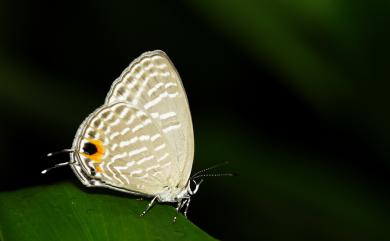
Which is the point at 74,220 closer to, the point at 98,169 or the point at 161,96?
the point at 98,169

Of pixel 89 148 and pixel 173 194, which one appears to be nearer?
pixel 89 148

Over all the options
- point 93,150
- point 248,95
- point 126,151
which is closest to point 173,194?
point 126,151

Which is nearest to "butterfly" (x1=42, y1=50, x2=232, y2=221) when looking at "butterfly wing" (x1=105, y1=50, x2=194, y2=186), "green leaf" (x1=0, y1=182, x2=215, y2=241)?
"butterfly wing" (x1=105, y1=50, x2=194, y2=186)

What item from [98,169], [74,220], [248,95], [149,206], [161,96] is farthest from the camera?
[248,95]

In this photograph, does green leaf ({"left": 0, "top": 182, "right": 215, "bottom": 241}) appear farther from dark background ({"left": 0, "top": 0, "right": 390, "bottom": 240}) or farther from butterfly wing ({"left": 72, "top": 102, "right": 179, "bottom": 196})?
dark background ({"left": 0, "top": 0, "right": 390, "bottom": 240})

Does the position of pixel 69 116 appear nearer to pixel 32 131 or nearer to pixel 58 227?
pixel 32 131

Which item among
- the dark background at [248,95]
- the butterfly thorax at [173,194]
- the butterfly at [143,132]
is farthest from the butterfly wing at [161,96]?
the dark background at [248,95]

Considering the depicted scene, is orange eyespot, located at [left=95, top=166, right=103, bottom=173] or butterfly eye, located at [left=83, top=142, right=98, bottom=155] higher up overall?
Answer: butterfly eye, located at [left=83, top=142, right=98, bottom=155]

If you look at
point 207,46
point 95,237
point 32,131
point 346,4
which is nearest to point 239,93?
point 207,46
